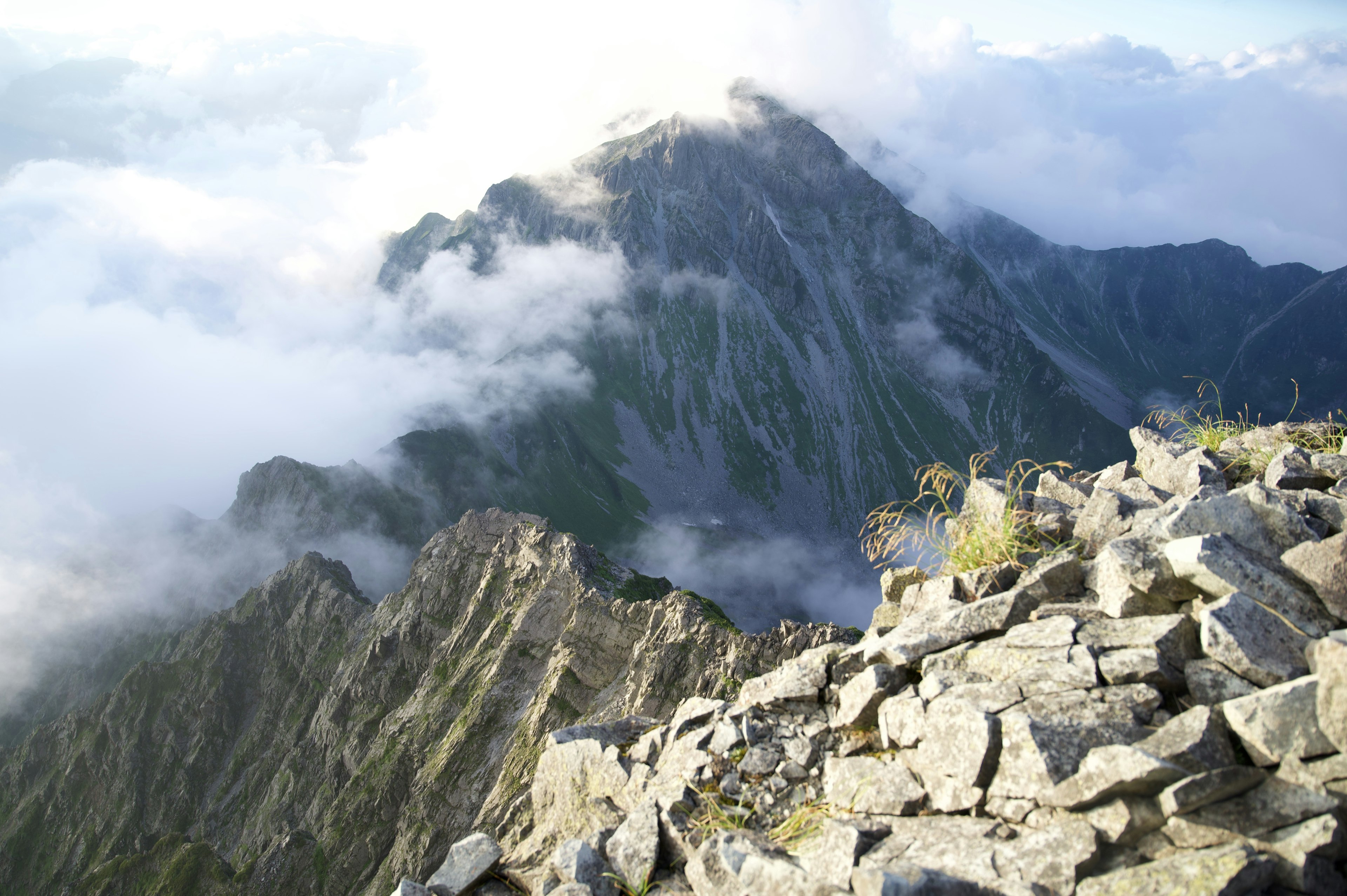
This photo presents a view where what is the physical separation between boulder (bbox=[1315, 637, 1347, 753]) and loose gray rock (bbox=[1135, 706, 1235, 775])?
0.74 m

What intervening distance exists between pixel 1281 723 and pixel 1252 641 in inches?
44.1

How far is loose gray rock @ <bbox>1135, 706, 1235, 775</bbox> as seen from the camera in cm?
621

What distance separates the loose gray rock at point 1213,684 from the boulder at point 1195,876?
1731 mm

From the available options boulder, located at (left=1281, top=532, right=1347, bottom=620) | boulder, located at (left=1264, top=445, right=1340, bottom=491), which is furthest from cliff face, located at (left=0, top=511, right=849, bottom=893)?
boulder, located at (left=1281, top=532, right=1347, bottom=620)

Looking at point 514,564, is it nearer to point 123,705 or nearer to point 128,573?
point 123,705

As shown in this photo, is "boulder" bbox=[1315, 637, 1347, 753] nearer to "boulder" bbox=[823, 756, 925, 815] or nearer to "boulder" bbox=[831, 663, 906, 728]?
"boulder" bbox=[823, 756, 925, 815]

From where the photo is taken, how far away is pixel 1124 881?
19.0 feet

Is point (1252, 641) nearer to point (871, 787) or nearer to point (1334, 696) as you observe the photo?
point (1334, 696)

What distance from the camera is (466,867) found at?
9609 mm

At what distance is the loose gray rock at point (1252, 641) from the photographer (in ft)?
22.7

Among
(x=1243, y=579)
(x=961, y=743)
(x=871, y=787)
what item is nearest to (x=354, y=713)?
(x=871, y=787)

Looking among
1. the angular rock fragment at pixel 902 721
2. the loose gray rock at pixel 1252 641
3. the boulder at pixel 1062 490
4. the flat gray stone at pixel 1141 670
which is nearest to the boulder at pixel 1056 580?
the flat gray stone at pixel 1141 670

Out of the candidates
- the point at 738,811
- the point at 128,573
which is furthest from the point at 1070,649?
the point at 128,573

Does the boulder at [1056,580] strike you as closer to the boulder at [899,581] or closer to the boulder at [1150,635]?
the boulder at [1150,635]
